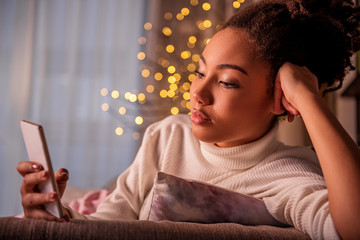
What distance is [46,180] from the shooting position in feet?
2.28

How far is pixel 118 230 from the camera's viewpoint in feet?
2.05

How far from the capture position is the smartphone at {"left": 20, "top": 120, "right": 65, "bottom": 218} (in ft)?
2.13

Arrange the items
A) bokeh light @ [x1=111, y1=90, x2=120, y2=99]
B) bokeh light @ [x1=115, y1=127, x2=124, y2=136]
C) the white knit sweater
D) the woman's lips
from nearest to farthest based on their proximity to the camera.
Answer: the white knit sweater, the woman's lips, bokeh light @ [x1=111, y1=90, x2=120, y2=99], bokeh light @ [x1=115, y1=127, x2=124, y2=136]

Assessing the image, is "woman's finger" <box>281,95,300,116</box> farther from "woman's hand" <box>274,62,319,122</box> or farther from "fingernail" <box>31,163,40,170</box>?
"fingernail" <box>31,163,40,170</box>

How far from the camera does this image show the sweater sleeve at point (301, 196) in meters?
0.79

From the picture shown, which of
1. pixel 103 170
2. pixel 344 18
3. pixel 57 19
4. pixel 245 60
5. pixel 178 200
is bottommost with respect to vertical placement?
pixel 103 170

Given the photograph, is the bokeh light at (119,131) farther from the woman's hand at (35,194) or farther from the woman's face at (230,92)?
the woman's hand at (35,194)

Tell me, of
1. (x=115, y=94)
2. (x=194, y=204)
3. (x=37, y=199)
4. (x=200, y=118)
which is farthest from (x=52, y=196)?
(x=115, y=94)

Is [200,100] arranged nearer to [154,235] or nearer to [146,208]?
[146,208]

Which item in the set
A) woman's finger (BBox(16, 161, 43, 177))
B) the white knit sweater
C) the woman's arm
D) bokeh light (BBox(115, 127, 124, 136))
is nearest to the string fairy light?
bokeh light (BBox(115, 127, 124, 136))

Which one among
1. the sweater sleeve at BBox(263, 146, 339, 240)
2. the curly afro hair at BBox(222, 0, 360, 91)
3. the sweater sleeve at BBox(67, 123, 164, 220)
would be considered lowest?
the sweater sleeve at BBox(67, 123, 164, 220)

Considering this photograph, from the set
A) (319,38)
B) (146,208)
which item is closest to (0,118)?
(146,208)

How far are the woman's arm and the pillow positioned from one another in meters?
0.19

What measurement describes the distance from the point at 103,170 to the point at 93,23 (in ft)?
4.97
